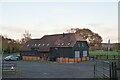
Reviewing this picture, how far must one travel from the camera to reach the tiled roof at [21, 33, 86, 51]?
164ft

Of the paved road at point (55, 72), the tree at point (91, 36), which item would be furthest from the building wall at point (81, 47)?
the tree at point (91, 36)

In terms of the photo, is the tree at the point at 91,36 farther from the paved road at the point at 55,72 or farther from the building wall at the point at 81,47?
the paved road at the point at 55,72

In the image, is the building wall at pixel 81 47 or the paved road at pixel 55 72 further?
the building wall at pixel 81 47

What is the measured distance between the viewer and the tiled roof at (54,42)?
49906mm

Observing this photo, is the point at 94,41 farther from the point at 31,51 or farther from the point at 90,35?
the point at 31,51

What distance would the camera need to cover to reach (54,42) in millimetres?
52281

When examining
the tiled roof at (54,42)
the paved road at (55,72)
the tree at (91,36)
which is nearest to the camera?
the paved road at (55,72)

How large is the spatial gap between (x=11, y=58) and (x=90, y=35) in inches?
1395

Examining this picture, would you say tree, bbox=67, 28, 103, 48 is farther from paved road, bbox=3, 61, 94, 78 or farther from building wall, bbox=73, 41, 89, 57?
paved road, bbox=3, 61, 94, 78

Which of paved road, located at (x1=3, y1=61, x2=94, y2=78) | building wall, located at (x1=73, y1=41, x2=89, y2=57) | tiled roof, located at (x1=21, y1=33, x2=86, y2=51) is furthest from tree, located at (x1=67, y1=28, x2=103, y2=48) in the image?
paved road, located at (x1=3, y1=61, x2=94, y2=78)

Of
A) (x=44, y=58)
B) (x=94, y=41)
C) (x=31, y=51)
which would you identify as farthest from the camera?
(x=94, y=41)

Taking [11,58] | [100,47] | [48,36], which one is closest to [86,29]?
[100,47]

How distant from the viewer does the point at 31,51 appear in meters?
55.9

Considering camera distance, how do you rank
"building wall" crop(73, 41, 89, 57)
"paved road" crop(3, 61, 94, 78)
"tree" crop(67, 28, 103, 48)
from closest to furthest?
"paved road" crop(3, 61, 94, 78), "building wall" crop(73, 41, 89, 57), "tree" crop(67, 28, 103, 48)
